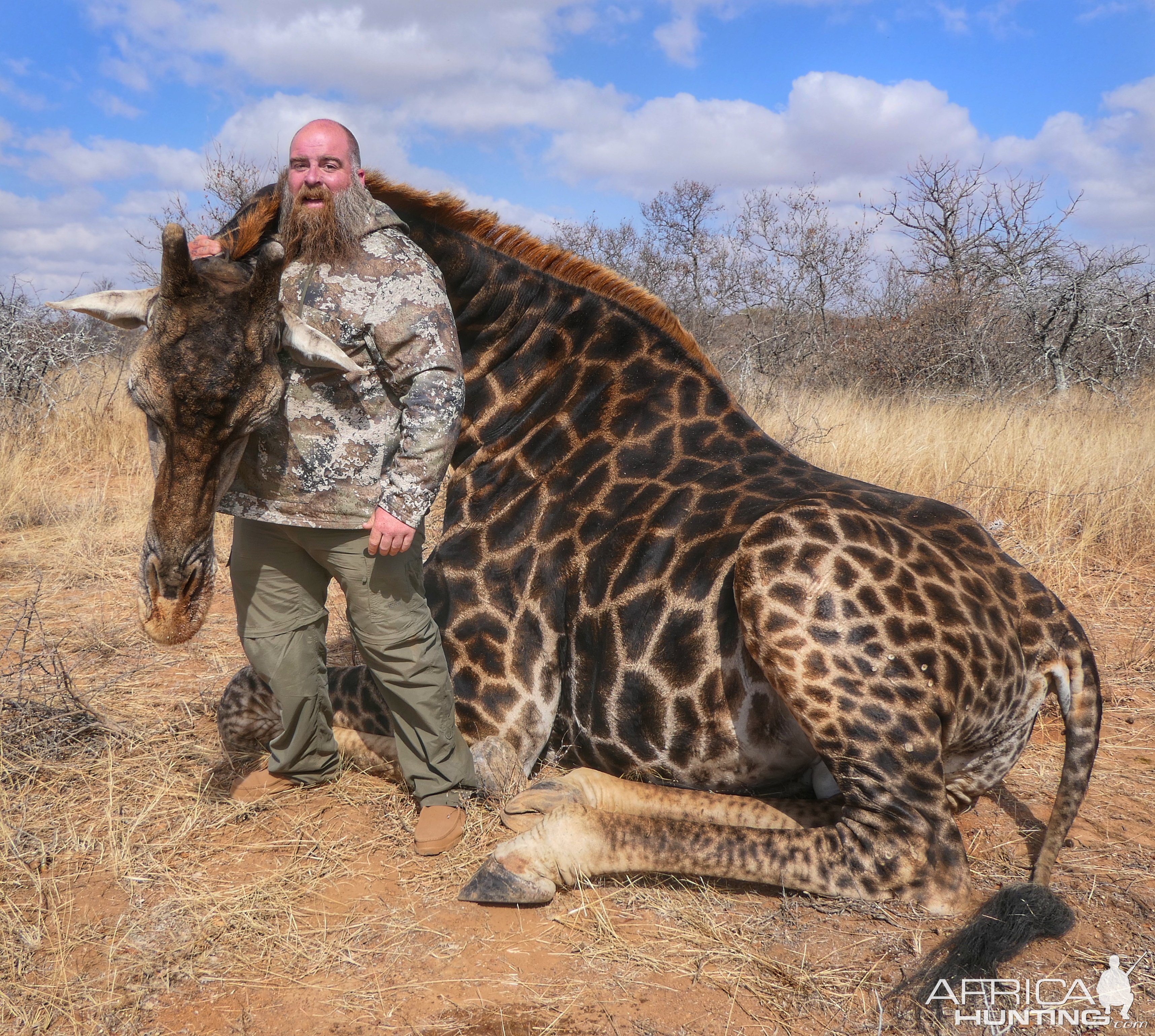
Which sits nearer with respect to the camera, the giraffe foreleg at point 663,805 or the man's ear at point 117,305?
the man's ear at point 117,305

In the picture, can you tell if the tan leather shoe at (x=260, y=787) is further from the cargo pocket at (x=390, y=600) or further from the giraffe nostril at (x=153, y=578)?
the giraffe nostril at (x=153, y=578)

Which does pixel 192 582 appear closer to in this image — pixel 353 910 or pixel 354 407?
pixel 354 407

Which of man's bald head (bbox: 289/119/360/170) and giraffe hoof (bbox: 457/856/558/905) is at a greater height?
man's bald head (bbox: 289/119/360/170)

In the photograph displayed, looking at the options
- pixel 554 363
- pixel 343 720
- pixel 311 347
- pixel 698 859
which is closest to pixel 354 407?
pixel 311 347

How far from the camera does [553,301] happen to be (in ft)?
14.0

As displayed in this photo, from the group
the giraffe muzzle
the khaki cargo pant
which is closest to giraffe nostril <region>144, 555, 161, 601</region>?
the giraffe muzzle

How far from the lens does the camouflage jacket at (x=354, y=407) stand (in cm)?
321

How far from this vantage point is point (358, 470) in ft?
10.9

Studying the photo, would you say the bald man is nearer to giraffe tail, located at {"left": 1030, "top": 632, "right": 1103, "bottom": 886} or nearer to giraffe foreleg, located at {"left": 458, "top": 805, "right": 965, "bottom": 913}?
giraffe foreleg, located at {"left": 458, "top": 805, "right": 965, "bottom": 913}

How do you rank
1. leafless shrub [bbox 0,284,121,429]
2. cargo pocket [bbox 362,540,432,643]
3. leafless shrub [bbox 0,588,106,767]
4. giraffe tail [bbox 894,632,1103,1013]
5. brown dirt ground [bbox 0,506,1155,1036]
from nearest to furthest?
brown dirt ground [bbox 0,506,1155,1036]
giraffe tail [bbox 894,632,1103,1013]
cargo pocket [bbox 362,540,432,643]
leafless shrub [bbox 0,588,106,767]
leafless shrub [bbox 0,284,121,429]

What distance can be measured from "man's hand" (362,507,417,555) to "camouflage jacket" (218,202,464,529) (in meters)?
0.03

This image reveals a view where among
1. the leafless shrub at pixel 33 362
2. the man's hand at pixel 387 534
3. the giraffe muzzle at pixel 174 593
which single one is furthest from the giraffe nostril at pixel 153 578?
the leafless shrub at pixel 33 362

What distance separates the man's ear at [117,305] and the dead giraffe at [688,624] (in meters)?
0.58

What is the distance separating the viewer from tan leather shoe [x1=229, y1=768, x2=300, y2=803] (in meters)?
3.70
